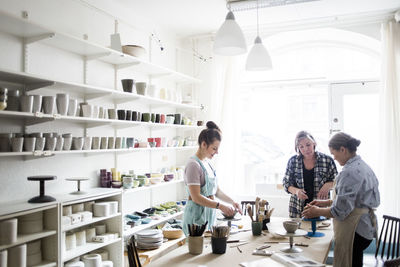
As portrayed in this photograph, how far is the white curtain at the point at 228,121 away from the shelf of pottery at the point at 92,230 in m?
2.03

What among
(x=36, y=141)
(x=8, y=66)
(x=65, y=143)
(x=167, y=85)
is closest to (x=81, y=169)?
(x=65, y=143)

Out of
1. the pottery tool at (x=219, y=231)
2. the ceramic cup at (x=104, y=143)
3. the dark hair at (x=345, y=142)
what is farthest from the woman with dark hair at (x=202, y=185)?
the dark hair at (x=345, y=142)

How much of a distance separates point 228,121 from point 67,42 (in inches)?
100

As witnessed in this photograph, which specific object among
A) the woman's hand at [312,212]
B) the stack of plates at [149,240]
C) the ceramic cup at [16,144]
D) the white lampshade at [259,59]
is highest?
the white lampshade at [259,59]

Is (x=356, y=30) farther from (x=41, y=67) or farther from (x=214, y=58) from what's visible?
(x=41, y=67)

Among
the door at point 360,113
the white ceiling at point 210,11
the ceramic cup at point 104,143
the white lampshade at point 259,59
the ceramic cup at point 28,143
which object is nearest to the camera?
the ceramic cup at point 28,143

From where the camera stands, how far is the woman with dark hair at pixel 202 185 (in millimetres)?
2709

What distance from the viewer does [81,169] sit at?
10.4 feet

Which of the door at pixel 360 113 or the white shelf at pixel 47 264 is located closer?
the white shelf at pixel 47 264

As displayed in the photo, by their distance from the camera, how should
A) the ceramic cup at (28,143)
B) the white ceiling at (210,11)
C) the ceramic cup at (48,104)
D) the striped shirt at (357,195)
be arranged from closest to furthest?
the striped shirt at (357,195)
the ceramic cup at (28,143)
the ceramic cup at (48,104)
the white ceiling at (210,11)

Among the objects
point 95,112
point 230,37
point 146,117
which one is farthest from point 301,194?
point 95,112

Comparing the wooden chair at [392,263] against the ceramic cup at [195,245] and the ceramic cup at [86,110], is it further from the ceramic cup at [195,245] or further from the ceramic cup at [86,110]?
the ceramic cup at [86,110]

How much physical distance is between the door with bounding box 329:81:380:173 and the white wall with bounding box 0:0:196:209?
2566 mm

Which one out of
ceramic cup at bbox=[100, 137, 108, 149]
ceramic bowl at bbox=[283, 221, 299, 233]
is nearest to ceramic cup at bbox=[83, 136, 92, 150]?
ceramic cup at bbox=[100, 137, 108, 149]
